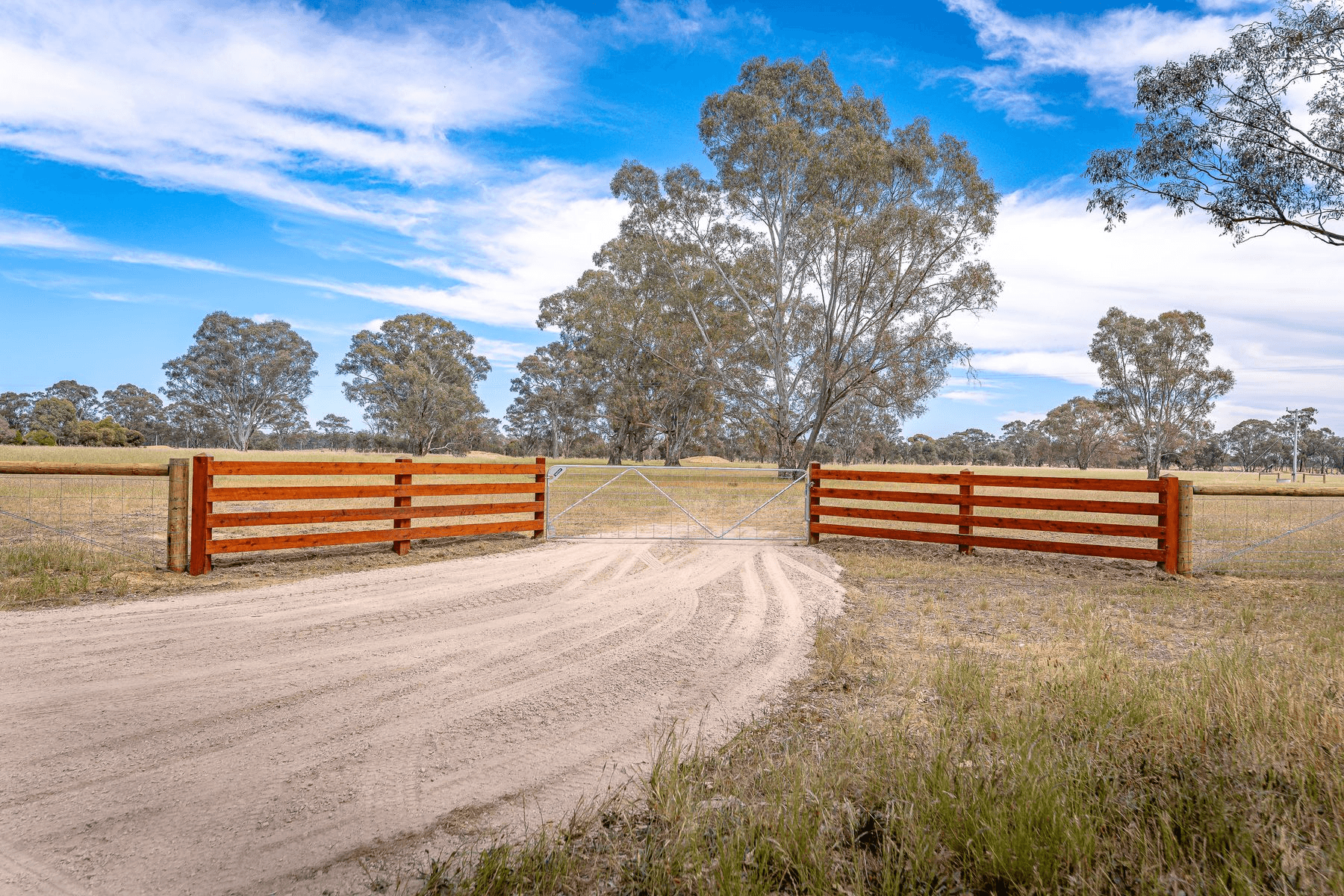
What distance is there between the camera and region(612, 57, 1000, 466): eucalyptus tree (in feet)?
77.6

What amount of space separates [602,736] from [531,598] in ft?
11.1

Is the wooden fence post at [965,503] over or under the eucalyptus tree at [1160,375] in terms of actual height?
under

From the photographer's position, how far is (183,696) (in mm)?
4109

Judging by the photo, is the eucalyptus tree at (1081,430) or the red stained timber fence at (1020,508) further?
the eucalyptus tree at (1081,430)

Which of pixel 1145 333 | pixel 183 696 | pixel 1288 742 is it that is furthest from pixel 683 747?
pixel 1145 333

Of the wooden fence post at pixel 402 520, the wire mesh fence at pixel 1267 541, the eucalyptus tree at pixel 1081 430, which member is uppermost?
the eucalyptus tree at pixel 1081 430

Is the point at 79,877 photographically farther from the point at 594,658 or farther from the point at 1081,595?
the point at 1081,595

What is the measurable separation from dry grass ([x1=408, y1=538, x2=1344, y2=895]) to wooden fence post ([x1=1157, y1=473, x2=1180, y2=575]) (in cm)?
404

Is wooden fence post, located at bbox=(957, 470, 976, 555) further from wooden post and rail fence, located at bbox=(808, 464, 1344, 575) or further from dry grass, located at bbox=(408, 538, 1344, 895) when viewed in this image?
dry grass, located at bbox=(408, 538, 1344, 895)

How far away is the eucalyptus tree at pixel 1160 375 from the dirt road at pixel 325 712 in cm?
4293

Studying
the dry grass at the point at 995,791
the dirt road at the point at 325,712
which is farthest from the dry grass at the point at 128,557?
the dry grass at the point at 995,791

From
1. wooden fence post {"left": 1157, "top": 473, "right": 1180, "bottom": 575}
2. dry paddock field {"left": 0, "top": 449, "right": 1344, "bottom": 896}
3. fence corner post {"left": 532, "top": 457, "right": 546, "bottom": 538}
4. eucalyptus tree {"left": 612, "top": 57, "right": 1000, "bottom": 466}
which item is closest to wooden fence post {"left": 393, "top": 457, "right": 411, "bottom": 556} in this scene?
fence corner post {"left": 532, "top": 457, "right": 546, "bottom": 538}

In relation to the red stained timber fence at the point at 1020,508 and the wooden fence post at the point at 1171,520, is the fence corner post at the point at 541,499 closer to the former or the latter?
the red stained timber fence at the point at 1020,508

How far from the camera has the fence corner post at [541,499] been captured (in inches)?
437
